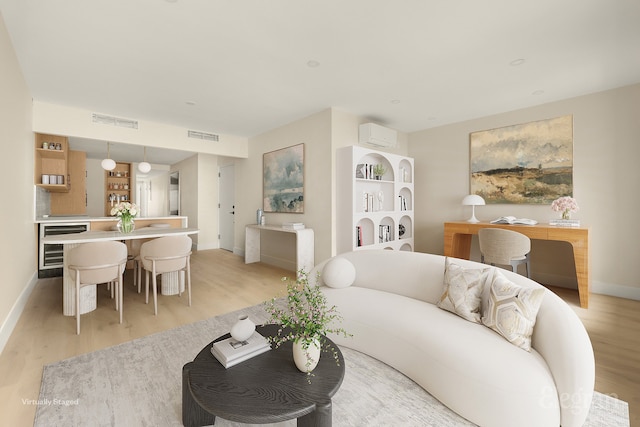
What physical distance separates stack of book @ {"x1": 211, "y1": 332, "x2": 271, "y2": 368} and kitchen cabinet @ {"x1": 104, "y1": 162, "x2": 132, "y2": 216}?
8105mm

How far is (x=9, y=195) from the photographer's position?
2.65m

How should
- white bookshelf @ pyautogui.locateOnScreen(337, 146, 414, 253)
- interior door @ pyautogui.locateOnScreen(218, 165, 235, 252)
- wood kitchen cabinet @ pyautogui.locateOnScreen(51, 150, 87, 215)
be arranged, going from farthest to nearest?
interior door @ pyautogui.locateOnScreen(218, 165, 235, 252), wood kitchen cabinet @ pyautogui.locateOnScreen(51, 150, 87, 215), white bookshelf @ pyautogui.locateOnScreen(337, 146, 414, 253)

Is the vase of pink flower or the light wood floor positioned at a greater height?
the vase of pink flower

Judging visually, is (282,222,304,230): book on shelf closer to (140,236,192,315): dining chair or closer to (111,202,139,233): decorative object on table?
(140,236,192,315): dining chair

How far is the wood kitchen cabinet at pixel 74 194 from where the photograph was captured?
6039mm

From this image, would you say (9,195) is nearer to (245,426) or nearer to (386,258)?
(245,426)

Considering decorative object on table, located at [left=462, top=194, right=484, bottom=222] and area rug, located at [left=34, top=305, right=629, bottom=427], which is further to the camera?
decorative object on table, located at [left=462, top=194, right=484, bottom=222]

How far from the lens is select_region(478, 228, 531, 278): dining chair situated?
338 centimetres

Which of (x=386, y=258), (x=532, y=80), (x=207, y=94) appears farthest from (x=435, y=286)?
(x=207, y=94)

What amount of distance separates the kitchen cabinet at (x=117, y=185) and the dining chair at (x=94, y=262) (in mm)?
5918

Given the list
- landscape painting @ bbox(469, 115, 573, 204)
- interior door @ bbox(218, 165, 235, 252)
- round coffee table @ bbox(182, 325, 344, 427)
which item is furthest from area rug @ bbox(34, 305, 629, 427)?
interior door @ bbox(218, 165, 235, 252)

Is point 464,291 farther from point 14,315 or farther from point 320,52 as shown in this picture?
point 14,315

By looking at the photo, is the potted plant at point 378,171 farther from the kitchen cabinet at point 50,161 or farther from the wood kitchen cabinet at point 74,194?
the wood kitchen cabinet at point 74,194

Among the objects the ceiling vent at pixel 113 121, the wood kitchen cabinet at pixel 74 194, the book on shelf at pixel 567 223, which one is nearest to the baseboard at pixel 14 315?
the ceiling vent at pixel 113 121
